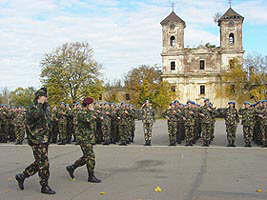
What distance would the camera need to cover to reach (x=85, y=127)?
23.6ft

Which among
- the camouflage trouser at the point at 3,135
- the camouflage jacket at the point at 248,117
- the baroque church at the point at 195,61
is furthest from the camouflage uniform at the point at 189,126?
the baroque church at the point at 195,61

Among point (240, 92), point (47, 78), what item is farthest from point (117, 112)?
point (240, 92)

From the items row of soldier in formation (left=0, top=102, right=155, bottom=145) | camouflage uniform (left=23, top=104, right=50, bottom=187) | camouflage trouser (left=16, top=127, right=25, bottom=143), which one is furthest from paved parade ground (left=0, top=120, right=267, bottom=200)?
camouflage trouser (left=16, top=127, right=25, bottom=143)

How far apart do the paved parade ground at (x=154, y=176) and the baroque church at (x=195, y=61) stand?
47576 mm

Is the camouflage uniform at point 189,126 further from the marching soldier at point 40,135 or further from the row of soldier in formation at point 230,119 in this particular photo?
the marching soldier at point 40,135

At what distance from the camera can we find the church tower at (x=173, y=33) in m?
58.6

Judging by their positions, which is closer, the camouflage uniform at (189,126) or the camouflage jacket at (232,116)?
the camouflage jacket at (232,116)

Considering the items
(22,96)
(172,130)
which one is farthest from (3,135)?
(22,96)

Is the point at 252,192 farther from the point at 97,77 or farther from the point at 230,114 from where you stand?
the point at 97,77

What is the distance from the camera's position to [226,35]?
57781 mm

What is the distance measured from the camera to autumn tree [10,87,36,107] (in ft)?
277

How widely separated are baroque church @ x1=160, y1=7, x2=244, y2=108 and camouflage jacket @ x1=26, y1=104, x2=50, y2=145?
172ft

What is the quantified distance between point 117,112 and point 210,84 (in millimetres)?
47165

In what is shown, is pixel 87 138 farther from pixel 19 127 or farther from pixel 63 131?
pixel 19 127
